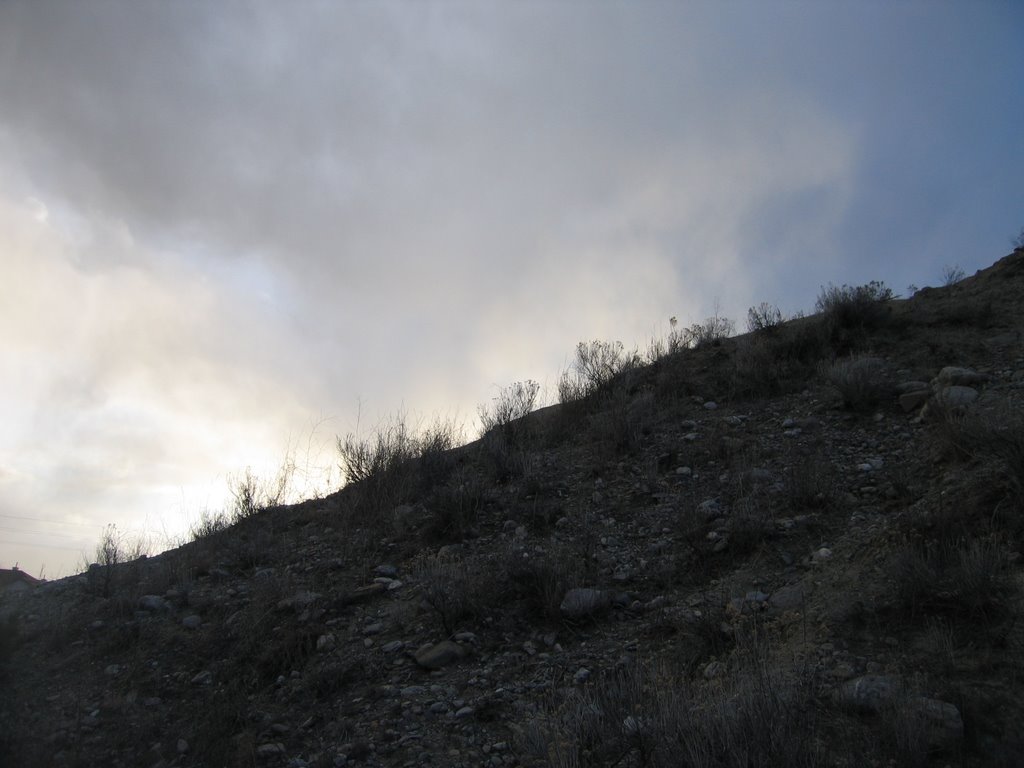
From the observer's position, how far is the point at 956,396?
714 cm

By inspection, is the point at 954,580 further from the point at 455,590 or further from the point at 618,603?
the point at 455,590

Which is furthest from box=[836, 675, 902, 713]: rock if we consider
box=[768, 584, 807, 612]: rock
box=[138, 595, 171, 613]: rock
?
box=[138, 595, 171, 613]: rock

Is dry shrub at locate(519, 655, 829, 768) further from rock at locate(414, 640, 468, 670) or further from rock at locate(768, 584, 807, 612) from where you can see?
rock at locate(414, 640, 468, 670)

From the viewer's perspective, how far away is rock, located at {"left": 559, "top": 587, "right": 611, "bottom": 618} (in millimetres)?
5348

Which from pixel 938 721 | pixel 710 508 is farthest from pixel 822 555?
pixel 938 721

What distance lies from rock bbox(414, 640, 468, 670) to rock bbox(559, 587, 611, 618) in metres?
0.91

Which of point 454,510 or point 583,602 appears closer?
point 583,602

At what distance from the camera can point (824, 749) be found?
3.00 metres

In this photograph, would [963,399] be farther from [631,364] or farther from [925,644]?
[631,364]

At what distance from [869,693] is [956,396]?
16.7ft

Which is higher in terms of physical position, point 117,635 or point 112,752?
point 117,635

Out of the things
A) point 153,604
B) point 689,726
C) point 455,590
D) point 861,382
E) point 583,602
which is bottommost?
point 689,726

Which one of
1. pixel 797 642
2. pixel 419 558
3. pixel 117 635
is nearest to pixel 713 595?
pixel 797 642

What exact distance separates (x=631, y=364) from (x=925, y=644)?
27.6 feet
